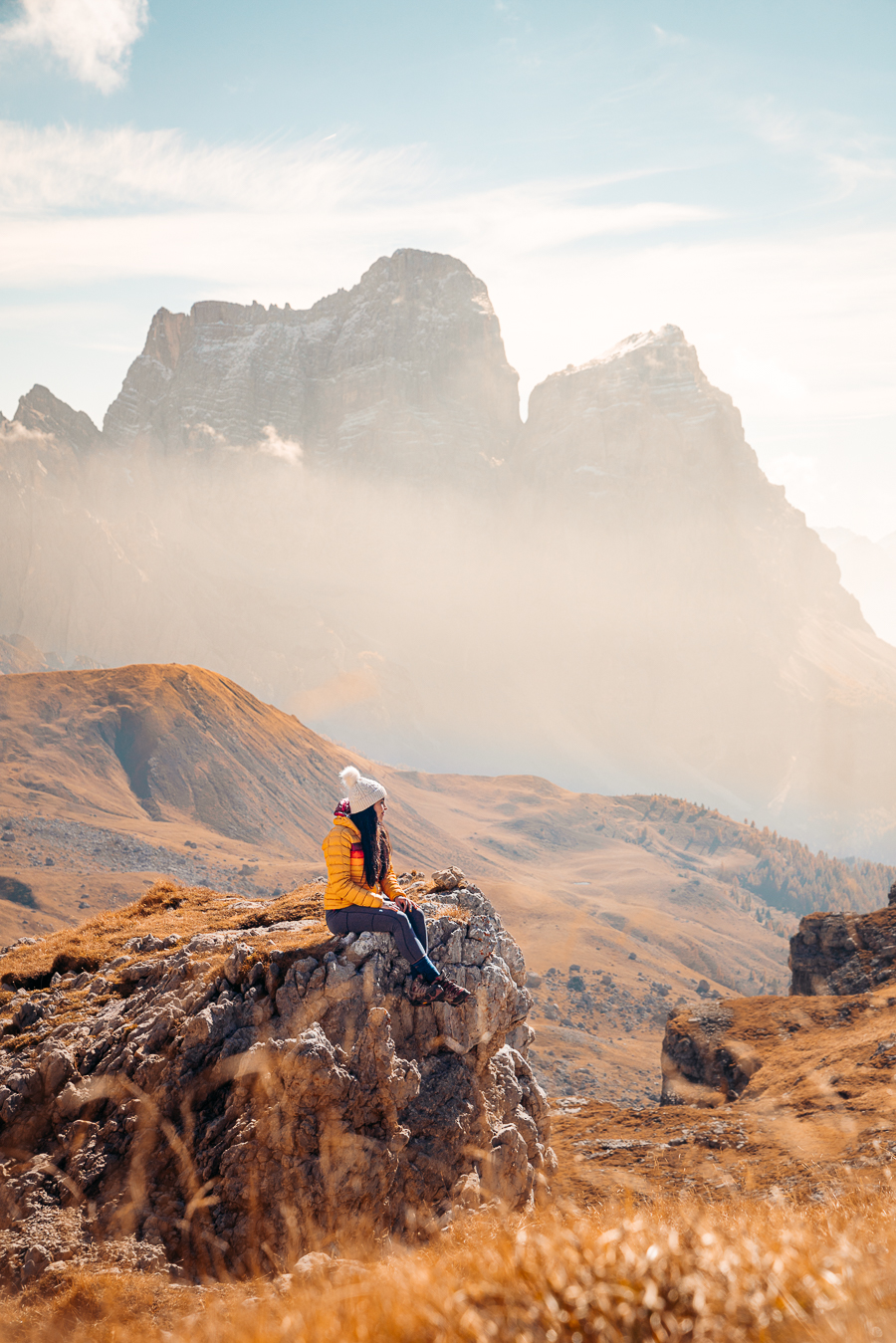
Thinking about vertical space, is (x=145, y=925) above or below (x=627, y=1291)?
below

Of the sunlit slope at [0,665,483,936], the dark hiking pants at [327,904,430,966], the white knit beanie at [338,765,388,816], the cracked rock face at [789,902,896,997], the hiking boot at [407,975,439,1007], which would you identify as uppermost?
the white knit beanie at [338,765,388,816]

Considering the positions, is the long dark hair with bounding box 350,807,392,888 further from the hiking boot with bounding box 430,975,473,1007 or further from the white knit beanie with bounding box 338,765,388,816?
the hiking boot with bounding box 430,975,473,1007

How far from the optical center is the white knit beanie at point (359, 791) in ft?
40.6

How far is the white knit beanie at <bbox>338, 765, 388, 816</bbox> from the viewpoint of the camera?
12367mm

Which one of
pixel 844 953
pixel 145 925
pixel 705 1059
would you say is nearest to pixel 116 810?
pixel 705 1059

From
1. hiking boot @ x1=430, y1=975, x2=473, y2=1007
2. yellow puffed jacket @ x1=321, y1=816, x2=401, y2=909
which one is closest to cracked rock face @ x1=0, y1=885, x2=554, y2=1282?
hiking boot @ x1=430, y1=975, x2=473, y2=1007

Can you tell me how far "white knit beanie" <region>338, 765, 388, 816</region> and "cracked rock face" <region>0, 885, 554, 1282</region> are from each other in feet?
8.72

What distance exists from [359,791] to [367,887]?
5.13 feet

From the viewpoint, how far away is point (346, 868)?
41.2ft

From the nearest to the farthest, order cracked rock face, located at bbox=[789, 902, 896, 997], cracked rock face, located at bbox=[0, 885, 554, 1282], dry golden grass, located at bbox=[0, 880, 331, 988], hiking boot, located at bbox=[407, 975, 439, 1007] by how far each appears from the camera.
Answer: cracked rock face, located at bbox=[0, 885, 554, 1282], hiking boot, located at bbox=[407, 975, 439, 1007], dry golden grass, located at bbox=[0, 880, 331, 988], cracked rock face, located at bbox=[789, 902, 896, 997]

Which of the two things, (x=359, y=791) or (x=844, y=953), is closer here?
(x=359, y=791)

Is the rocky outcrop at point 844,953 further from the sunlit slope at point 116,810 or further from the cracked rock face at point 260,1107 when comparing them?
the sunlit slope at point 116,810

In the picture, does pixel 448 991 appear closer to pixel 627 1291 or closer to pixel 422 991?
pixel 422 991

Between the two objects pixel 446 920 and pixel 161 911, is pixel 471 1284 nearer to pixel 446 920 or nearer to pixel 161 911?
pixel 446 920
